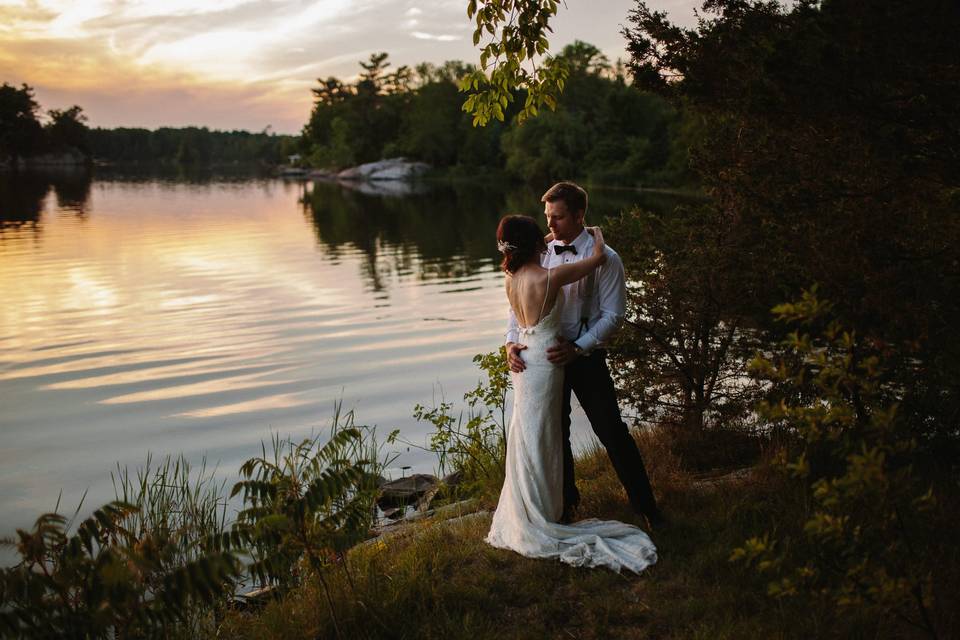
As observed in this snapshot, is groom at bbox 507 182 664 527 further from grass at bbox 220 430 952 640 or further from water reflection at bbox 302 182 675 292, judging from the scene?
water reflection at bbox 302 182 675 292

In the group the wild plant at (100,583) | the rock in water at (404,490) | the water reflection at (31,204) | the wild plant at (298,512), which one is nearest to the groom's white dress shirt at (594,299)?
the wild plant at (298,512)

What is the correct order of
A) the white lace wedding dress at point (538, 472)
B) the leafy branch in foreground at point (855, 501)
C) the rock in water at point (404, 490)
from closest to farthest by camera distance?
1. the leafy branch in foreground at point (855, 501)
2. the white lace wedding dress at point (538, 472)
3. the rock in water at point (404, 490)

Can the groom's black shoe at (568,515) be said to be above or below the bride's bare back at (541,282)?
below

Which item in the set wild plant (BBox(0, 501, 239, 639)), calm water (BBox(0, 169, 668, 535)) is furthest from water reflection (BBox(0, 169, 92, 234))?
wild plant (BBox(0, 501, 239, 639))

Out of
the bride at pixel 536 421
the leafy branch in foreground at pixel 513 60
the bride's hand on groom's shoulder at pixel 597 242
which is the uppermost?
the leafy branch in foreground at pixel 513 60

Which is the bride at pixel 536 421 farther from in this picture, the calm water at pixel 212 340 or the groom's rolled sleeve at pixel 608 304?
the calm water at pixel 212 340

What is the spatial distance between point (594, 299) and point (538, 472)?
4.70 ft

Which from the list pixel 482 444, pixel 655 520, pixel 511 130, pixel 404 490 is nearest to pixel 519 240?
pixel 655 520

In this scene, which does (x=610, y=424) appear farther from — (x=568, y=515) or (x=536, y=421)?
Answer: (x=568, y=515)

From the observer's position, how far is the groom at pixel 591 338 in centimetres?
580

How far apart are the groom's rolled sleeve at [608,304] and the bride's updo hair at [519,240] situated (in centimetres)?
56

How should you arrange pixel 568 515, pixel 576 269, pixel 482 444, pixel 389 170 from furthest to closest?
pixel 389 170 → pixel 482 444 → pixel 568 515 → pixel 576 269

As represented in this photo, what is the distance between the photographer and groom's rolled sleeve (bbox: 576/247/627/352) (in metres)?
5.77

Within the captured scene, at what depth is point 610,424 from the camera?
5.81m
